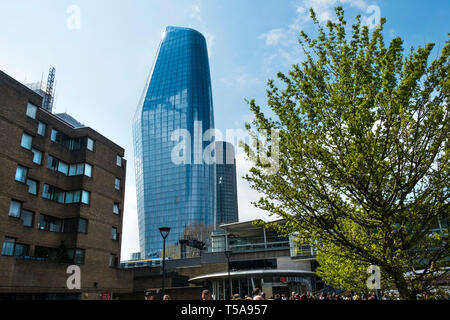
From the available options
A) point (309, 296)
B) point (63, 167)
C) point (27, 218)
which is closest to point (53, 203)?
point (27, 218)

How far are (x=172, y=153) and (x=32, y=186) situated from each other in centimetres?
10589

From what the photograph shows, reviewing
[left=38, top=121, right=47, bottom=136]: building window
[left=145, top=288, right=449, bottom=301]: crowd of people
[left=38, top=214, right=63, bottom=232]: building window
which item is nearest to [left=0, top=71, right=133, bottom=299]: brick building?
[left=38, top=121, right=47, bottom=136]: building window

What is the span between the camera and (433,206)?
9.35 m

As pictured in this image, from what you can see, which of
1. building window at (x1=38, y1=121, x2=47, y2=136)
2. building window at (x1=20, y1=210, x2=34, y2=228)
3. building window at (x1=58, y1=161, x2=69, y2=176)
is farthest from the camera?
building window at (x1=58, y1=161, x2=69, y2=176)

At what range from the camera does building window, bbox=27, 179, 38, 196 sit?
3133 cm

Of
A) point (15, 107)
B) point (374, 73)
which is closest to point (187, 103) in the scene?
point (15, 107)

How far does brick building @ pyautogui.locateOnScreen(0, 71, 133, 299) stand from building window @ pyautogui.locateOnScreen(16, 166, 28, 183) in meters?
0.09

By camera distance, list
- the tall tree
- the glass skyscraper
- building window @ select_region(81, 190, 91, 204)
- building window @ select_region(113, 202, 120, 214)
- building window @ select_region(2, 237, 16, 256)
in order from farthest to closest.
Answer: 1. the glass skyscraper
2. building window @ select_region(113, 202, 120, 214)
3. building window @ select_region(81, 190, 91, 204)
4. building window @ select_region(2, 237, 16, 256)
5. the tall tree

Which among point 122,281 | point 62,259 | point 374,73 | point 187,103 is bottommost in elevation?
point 122,281

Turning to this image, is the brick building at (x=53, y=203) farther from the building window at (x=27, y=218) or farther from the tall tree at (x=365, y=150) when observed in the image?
the tall tree at (x=365, y=150)

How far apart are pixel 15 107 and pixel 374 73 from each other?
30691 millimetres

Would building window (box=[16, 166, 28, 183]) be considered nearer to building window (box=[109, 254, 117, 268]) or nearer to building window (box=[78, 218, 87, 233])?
building window (box=[78, 218, 87, 233])

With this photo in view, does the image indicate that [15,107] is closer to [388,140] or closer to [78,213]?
[78,213]

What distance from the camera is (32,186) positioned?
31688 mm
